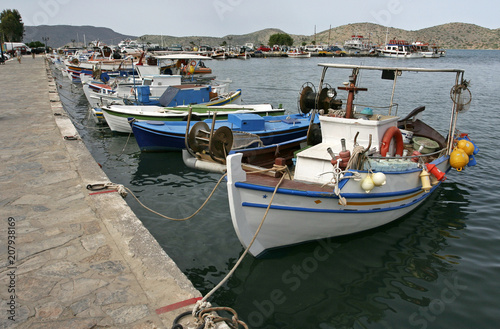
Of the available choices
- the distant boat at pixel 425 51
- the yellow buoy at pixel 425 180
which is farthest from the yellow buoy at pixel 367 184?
the distant boat at pixel 425 51

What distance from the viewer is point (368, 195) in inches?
263

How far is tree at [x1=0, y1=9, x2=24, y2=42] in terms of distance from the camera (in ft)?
264

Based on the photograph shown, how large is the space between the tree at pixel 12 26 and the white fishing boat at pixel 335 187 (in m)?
92.8

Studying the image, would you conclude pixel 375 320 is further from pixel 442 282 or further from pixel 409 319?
pixel 442 282

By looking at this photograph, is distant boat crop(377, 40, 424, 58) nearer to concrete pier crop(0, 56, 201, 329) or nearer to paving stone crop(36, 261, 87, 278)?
concrete pier crop(0, 56, 201, 329)

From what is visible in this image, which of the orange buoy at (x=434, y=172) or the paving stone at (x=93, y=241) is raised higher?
the orange buoy at (x=434, y=172)

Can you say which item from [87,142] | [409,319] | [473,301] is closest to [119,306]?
[409,319]

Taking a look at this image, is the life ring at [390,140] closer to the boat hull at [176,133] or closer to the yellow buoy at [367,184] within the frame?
the yellow buoy at [367,184]

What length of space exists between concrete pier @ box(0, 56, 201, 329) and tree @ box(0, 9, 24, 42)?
90252mm

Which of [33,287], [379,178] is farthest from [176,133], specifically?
[33,287]

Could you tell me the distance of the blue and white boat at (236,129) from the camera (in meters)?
12.5

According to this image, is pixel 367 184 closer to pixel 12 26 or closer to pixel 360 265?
pixel 360 265

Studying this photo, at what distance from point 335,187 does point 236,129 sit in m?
6.74

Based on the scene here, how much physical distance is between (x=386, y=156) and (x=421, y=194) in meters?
1.69
